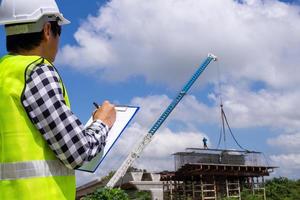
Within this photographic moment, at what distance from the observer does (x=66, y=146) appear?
1.92 metres

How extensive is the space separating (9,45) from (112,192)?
33.8 m

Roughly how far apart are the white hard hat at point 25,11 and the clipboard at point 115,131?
0.49 metres

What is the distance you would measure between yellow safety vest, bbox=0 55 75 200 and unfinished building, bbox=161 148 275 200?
37.9 meters

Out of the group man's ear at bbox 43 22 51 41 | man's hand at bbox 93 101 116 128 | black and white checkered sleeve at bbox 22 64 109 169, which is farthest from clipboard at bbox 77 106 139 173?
man's ear at bbox 43 22 51 41

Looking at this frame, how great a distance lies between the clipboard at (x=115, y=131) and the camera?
2139 mm

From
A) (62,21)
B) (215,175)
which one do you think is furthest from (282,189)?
(62,21)

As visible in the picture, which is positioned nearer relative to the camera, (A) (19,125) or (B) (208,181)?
(A) (19,125)

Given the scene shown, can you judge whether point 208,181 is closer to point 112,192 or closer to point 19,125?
point 112,192

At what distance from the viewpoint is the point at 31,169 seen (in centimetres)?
191

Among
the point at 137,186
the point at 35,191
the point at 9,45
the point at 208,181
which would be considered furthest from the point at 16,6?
the point at 137,186

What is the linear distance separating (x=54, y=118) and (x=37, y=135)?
3.5 inches

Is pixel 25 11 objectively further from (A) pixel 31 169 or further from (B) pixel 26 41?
(A) pixel 31 169

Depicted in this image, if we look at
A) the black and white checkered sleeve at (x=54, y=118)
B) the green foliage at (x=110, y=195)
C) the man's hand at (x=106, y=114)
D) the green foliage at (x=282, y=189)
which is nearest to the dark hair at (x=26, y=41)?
the black and white checkered sleeve at (x=54, y=118)

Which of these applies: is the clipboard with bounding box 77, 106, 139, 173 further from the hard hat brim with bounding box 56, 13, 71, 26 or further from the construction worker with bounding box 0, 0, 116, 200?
the hard hat brim with bounding box 56, 13, 71, 26
